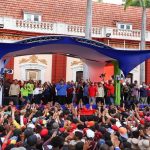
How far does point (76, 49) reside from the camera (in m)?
18.8

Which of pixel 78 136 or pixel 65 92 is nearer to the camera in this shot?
pixel 78 136

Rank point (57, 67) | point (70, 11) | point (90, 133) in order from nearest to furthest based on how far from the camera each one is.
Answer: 1. point (90, 133)
2. point (57, 67)
3. point (70, 11)

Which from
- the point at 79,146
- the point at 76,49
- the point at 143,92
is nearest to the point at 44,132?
the point at 79,146

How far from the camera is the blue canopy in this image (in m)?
16.1

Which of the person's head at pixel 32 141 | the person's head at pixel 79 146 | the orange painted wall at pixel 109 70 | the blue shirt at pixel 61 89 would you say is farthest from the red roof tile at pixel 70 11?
the person's head at pixel 79 146

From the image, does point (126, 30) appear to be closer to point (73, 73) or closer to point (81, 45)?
point (73, 73)

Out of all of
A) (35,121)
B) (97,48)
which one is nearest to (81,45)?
(97,48)

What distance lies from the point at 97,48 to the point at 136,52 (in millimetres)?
1896

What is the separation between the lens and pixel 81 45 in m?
17.3

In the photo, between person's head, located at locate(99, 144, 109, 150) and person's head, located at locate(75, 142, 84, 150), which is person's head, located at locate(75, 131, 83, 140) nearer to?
person's head, located at locate(75, 142, 84, 150)

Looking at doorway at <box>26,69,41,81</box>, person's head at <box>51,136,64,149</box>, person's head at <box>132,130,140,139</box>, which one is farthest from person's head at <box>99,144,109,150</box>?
doorway at <box>26,69,41,81</box>

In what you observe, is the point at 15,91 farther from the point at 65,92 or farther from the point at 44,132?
the point at 44,132

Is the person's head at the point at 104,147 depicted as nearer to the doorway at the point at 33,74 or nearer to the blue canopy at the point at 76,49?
the blue canopy at the point at 76,49

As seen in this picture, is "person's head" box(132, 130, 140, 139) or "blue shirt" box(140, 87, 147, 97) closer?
"person's head" box(132, 130, 140, 139)
